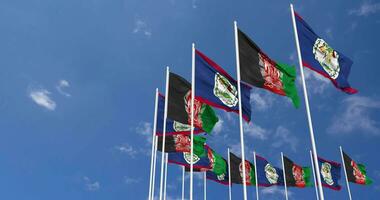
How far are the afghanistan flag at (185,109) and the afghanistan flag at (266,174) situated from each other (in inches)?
657

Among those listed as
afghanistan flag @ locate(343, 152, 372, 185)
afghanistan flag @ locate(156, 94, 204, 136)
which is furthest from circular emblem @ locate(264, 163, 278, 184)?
afghanistan flag @ locate(156, 94, 204, 136)

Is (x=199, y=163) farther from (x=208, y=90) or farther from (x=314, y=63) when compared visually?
(x=314, y=63)

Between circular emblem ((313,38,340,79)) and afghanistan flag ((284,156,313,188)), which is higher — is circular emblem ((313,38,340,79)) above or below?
below

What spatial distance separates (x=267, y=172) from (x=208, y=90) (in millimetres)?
21298

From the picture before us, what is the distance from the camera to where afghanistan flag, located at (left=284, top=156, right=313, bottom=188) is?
35.5 metres

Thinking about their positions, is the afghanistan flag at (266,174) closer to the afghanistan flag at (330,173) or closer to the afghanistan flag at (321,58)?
the afghanistan flag at (330,173)

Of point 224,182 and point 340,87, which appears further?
point 224,182

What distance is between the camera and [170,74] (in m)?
21.0

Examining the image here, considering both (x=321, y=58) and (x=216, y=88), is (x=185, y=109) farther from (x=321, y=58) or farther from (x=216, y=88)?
(x=321, y=58)

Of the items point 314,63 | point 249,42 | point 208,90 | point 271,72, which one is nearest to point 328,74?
point 314,63

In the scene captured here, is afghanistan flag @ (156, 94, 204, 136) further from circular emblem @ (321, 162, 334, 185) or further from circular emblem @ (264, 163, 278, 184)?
circular emblem @ (321, 162, 334, 185)

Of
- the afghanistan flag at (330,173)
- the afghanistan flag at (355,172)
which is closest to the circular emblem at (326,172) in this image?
the afghanistan flag at (330,173)

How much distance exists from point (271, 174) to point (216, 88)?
2164 cm

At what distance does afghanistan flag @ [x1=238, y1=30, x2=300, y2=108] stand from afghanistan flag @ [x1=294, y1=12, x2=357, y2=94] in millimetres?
1058
